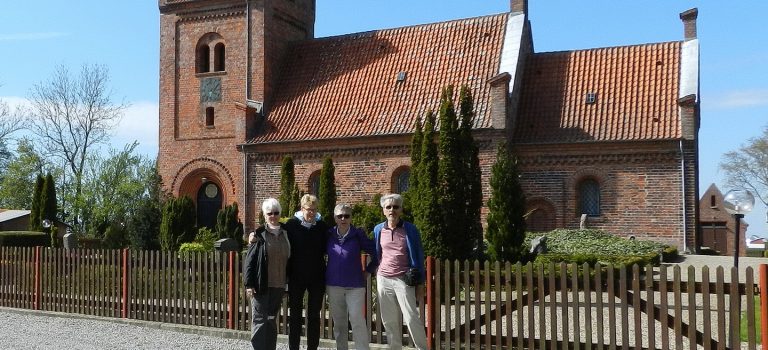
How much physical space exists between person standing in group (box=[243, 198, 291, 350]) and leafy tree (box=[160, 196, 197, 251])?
1683 cm

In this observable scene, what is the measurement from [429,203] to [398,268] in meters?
7.42

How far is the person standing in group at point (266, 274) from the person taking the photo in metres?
7.50

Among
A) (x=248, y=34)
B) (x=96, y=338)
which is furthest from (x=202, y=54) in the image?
(x=96, y=338)

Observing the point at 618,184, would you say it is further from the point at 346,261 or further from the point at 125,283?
the point at 346,261

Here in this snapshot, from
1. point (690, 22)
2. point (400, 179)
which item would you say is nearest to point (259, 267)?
point (400, 179)

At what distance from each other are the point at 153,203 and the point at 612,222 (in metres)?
15.5

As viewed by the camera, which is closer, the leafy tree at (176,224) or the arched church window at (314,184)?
the leafy tree at (176,224)

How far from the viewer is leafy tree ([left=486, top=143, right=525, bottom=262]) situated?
16062 mm

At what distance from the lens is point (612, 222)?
2325 cm

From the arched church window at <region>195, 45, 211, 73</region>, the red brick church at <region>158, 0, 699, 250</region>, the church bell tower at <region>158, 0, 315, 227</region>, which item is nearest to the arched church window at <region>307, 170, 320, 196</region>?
the red brick church at <region>158, 0, 699, 250</region>

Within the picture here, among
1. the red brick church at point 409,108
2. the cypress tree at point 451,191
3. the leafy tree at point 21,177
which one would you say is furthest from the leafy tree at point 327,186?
the leafy tree at point 21,177

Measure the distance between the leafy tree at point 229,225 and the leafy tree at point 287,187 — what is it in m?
1.84

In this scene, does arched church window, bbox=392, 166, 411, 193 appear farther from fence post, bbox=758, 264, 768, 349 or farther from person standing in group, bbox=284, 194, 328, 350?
fence post, bbox=758, 264, 768, 349

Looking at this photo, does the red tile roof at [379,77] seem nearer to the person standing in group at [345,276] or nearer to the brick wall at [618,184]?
the brick wall at [618,184]
